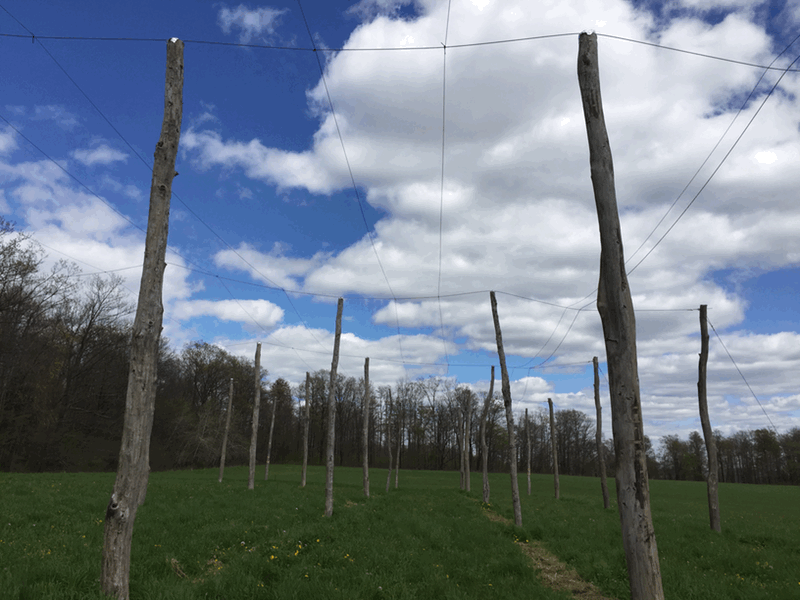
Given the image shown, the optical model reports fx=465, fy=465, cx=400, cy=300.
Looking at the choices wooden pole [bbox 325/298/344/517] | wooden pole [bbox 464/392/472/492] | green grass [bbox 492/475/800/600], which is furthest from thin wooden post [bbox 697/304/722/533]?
wooden pole [bbox 464/392/472/492]

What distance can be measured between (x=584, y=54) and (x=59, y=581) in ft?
33.9

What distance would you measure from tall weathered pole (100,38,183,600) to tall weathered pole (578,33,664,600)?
236 inches

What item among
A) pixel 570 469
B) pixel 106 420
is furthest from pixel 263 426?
pixel 570 469

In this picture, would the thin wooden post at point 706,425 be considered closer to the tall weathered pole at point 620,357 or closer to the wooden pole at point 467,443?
the tall weathered pole at point 620,357

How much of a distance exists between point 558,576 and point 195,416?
57358mm

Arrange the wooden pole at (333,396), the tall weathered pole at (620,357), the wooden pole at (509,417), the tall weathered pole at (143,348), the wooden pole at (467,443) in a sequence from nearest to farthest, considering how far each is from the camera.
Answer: the tall weathered pole at (620,357) → the tall weathered pole at (143,348) → the wooden pole at (509,417) → the wooden pole at (333,396) → the wooden pole at (467,443)

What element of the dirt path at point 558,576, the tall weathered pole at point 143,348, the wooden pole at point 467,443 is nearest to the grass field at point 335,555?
the dirt path at point 558,576

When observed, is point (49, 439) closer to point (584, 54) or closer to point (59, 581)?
point (59, 581)

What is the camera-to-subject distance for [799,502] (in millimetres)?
38594

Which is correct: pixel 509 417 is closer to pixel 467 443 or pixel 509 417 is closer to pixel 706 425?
pixel 706 425

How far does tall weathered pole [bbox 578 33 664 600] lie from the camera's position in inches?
198

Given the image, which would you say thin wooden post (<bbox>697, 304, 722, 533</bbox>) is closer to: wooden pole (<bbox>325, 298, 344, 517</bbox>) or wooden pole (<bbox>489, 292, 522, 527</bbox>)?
wooden pole (<bbox>489, 292, 522, 527</bbox>)

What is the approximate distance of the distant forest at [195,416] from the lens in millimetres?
33156

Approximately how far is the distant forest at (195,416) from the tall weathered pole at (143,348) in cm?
2696
